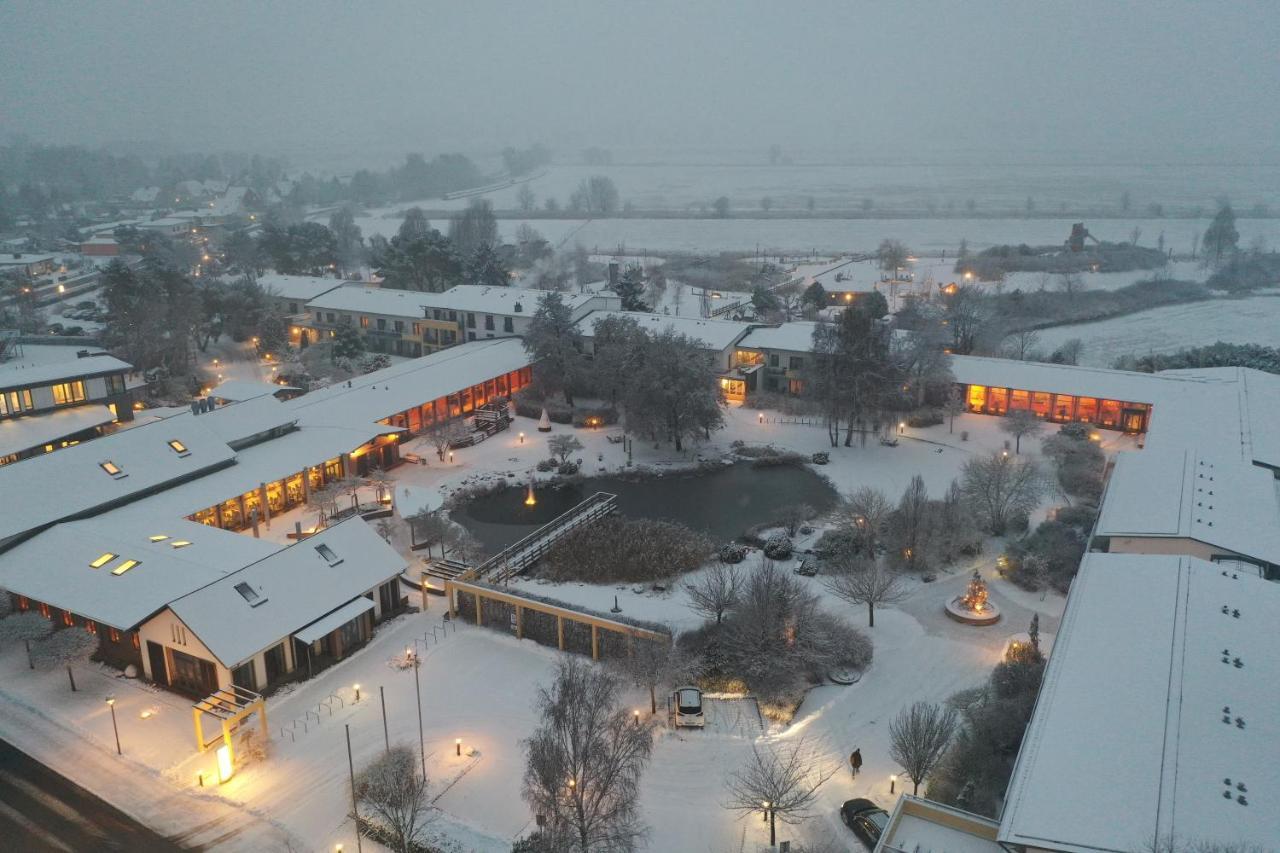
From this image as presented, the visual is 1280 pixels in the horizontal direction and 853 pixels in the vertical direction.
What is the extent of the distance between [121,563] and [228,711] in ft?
21.6

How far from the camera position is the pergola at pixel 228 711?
1811 centimetres

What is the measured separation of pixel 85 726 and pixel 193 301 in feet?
112

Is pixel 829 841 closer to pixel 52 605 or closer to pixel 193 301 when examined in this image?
pixel 52 605

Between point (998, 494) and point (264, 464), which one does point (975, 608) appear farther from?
point (264, 464)

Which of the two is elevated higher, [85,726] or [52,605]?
[52,605]

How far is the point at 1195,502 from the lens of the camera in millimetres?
24469

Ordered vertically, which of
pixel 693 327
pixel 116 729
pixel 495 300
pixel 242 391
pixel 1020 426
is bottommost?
pixel 116 729

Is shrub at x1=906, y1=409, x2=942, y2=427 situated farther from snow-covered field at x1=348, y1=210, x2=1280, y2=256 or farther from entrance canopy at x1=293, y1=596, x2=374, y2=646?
snow-covered field at x1=348, y1=210, x2=1280, y2=256

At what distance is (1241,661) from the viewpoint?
16.5m

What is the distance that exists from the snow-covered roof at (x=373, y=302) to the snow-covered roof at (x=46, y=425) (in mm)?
18457

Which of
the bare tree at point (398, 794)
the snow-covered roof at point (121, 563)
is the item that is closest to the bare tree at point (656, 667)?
the bare tree at point (398, 794)

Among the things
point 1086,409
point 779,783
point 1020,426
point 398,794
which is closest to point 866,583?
point 779,783

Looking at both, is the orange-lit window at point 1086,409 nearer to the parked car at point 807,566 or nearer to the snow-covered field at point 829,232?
the parked car at point 807,566

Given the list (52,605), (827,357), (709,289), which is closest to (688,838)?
(52,605)
